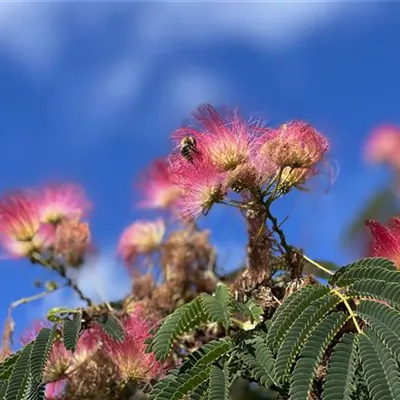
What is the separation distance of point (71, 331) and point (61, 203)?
2.42 feet

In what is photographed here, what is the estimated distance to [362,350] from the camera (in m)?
1.29

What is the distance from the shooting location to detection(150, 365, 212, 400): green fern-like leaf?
51.8 inches

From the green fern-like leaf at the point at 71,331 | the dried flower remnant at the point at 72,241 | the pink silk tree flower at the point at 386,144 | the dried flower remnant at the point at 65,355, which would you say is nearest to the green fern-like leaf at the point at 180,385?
the green fern-like leaf at the point at 71,331

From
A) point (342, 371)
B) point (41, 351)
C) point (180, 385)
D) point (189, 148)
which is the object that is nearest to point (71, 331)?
point (41, 351)

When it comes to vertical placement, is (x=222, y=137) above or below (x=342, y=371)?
above

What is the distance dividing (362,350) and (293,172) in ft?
1.54

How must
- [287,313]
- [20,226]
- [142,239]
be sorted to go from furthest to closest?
[142,239] < [20,226] < [287,313]

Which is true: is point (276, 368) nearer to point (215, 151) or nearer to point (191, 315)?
point (191, 315)

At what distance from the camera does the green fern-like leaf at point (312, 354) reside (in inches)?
48.6

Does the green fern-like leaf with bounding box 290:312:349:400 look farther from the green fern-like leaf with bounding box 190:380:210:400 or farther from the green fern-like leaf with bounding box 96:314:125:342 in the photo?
the green fern-like leaf with bounding box 96:314:125:342

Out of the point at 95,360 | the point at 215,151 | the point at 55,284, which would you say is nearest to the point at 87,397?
the point at 95,360

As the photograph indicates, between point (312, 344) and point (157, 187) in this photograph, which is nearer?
point (312, 344)

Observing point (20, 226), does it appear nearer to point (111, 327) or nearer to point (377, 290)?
point (111, 327)

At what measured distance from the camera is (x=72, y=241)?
2.12 meters
